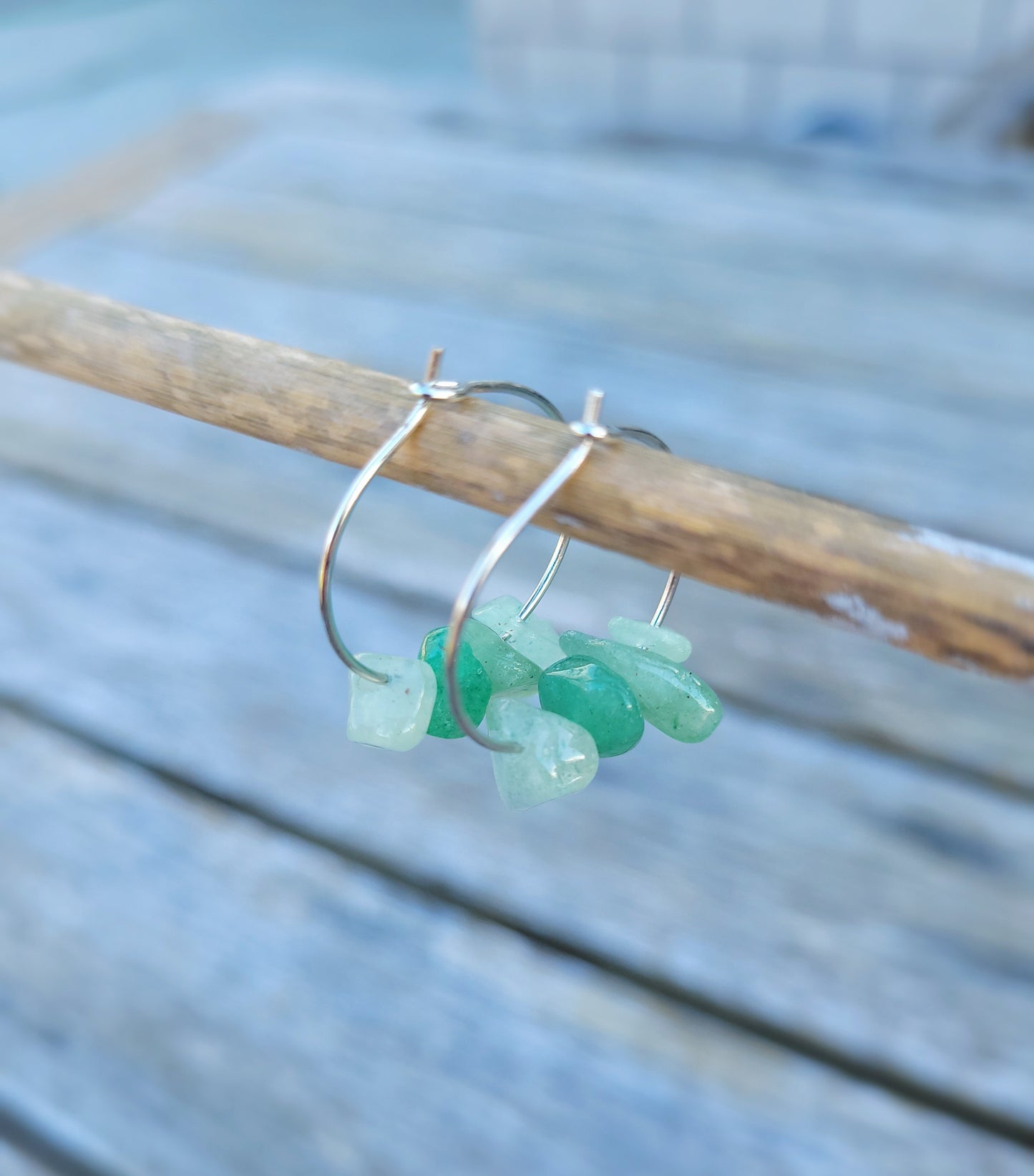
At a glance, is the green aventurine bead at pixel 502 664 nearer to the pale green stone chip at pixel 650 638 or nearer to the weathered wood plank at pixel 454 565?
the pale green stone chip at pixel 650 638

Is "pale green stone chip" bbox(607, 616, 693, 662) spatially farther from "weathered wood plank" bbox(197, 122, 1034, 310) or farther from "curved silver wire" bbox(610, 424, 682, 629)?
"weathered wood plank" bbox(197, 122, 1034, 310)

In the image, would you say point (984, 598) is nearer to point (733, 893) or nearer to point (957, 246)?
point (733, 893)

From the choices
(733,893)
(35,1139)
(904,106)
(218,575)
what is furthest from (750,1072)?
(904,106)

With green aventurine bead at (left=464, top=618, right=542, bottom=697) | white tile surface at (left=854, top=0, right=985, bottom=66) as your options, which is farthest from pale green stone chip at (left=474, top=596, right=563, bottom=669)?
white tile surface at (left=854, top=0, right=985, bottom=66)

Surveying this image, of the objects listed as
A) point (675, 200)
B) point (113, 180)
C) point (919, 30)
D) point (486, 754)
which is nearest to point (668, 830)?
point (486, 754)

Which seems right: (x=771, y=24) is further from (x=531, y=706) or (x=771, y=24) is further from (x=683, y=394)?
(x=531, y=706)

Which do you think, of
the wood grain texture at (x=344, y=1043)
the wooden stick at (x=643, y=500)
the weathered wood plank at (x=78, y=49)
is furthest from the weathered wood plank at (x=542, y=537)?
the weathered wood plank at (x=78, y=49)
